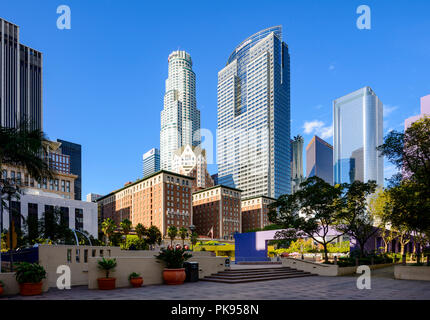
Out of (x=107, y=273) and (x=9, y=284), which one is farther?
(x=107, y=273)

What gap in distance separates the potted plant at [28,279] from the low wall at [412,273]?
895 inches

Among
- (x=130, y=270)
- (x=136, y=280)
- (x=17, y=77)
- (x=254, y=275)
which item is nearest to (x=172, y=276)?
(x=136, y=280)

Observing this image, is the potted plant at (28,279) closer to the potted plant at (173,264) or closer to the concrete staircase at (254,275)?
the potted plant at (173,264)

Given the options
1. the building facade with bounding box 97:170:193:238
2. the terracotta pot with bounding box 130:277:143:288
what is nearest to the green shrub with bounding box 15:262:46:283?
the terracotta pot with bounding box 130:277:143:288

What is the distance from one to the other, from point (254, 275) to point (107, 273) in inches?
402

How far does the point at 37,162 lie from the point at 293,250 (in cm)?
3946

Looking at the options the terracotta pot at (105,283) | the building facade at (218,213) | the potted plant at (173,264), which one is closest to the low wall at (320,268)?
the potted plant at (173,264)

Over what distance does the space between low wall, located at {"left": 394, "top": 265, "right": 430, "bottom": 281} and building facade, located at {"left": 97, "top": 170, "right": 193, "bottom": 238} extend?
111 metres

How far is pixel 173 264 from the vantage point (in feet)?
66.7

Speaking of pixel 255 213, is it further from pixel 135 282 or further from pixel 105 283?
pixel 105 283

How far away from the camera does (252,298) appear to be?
47.3ft

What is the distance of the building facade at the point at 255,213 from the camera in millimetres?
175875
